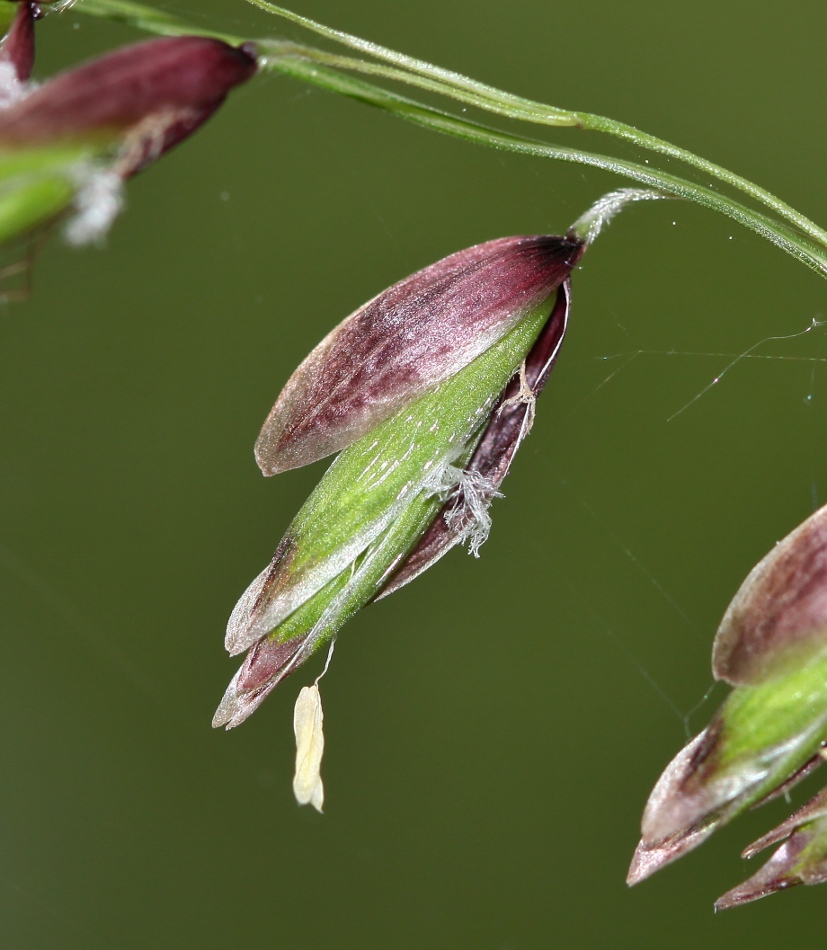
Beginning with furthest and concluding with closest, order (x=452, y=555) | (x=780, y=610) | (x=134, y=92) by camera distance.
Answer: (x=452, y=555) < (x=780, y=610) < (x=134, y=92)

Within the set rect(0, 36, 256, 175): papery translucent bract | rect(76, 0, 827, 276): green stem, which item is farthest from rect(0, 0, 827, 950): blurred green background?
rect(0, 36, 256, 175): papery translucent bract

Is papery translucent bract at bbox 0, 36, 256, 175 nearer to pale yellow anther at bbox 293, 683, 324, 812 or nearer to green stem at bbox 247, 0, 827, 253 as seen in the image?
green stem at bbox 247, 0, 827, 253

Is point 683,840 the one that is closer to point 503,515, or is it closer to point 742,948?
point 503,515

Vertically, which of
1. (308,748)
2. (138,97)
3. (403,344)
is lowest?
(308,748)

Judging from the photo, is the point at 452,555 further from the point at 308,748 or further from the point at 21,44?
the point at 21,44

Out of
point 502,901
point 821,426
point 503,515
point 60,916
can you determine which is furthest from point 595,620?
point 60,916

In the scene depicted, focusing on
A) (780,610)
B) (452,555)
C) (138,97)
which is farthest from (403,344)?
(452,555)
